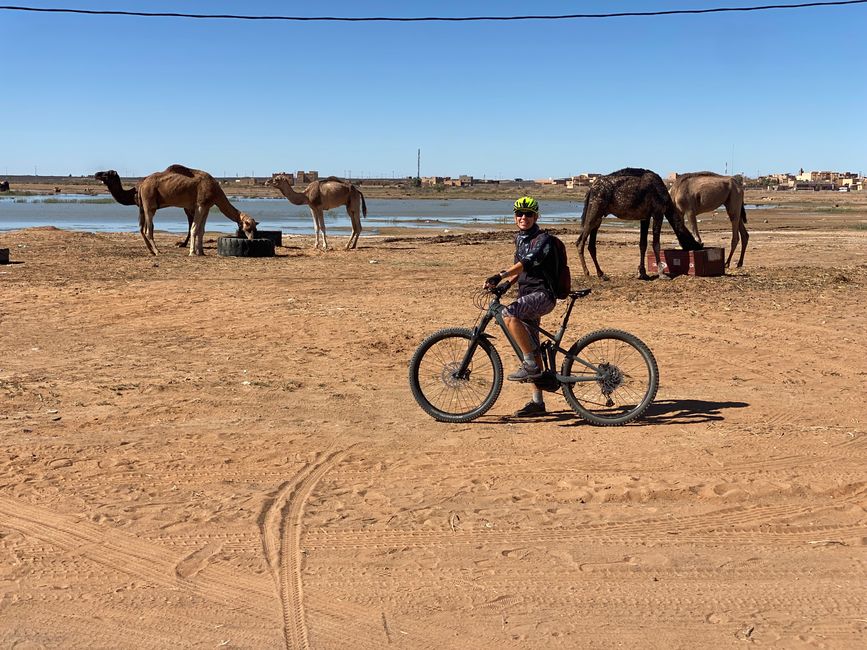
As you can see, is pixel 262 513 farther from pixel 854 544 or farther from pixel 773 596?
pixel 854 544

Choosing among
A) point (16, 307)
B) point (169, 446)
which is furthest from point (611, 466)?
point (16, 307)

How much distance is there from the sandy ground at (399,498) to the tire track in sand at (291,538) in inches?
0.8

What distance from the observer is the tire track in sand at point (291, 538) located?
434 centimetres

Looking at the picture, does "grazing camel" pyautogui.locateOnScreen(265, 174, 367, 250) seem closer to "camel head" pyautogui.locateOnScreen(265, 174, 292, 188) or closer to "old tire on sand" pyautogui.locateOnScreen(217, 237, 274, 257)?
"camel head" pyautogui.locateOnScreen(265, 174, 292, 188)

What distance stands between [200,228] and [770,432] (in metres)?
17.3

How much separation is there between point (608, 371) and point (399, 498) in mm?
2356

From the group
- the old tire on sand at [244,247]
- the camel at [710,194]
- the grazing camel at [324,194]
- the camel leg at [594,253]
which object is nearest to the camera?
the camel leg at [594,253]

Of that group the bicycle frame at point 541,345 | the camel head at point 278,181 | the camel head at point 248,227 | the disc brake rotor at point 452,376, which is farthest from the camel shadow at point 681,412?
the camel head at point 278,181

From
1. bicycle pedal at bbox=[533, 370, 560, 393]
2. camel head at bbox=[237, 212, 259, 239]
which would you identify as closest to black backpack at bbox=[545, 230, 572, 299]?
bicycle pedal at bbox=[533, 370, 560, 393]

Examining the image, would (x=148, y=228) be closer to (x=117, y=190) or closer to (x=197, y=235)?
(x=197, y=235)

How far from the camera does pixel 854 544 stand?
523cm

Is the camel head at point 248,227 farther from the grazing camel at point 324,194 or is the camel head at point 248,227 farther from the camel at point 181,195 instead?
the grazing camel at point 324,194

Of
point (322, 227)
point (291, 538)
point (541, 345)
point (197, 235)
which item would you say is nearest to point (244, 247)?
point (197, 235)

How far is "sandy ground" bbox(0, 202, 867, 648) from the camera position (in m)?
4.38
